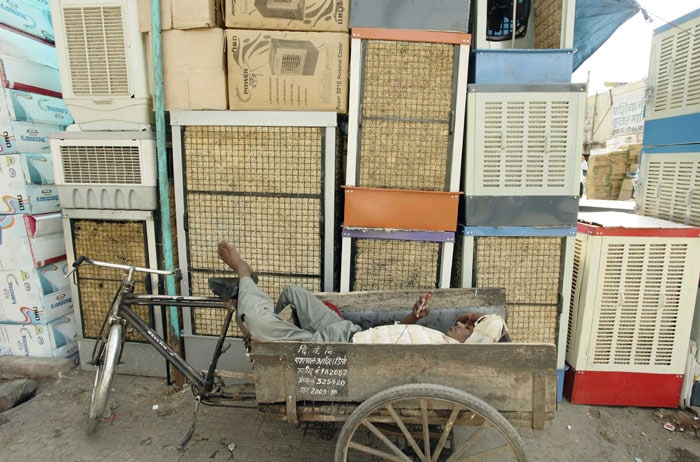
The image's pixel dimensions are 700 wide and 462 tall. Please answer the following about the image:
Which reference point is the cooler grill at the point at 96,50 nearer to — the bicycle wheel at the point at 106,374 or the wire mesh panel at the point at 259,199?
the wire mesh panel at the point at 259,199

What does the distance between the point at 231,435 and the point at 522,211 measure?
2470 mm

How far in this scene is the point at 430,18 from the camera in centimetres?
256

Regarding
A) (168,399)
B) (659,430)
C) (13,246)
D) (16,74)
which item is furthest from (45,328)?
(659,430)

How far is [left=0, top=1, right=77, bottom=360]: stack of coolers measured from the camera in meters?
3.05

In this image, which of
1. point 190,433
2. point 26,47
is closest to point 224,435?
point 190,433

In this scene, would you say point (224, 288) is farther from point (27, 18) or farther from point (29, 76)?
point (27, 18)

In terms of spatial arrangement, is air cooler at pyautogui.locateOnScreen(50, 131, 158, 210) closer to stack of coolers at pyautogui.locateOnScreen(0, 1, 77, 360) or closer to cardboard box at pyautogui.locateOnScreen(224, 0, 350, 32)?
stack of coolers at pyautogui.locateOnScreen(0, 1, 77, 360)

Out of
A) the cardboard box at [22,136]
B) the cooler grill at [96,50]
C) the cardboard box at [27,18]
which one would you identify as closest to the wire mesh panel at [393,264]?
the cooler grill at [96,50]

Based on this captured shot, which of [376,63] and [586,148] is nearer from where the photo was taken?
[376,63]

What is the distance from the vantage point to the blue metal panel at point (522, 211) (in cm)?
269

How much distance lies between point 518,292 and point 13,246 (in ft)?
12.9

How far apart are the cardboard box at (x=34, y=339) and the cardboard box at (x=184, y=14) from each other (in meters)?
2.54

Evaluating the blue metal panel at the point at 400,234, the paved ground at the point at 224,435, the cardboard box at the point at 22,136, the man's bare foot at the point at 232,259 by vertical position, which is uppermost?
the cardboard box at the point at 22,136

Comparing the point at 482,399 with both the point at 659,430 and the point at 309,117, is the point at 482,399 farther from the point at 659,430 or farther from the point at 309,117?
the point at 309,117
